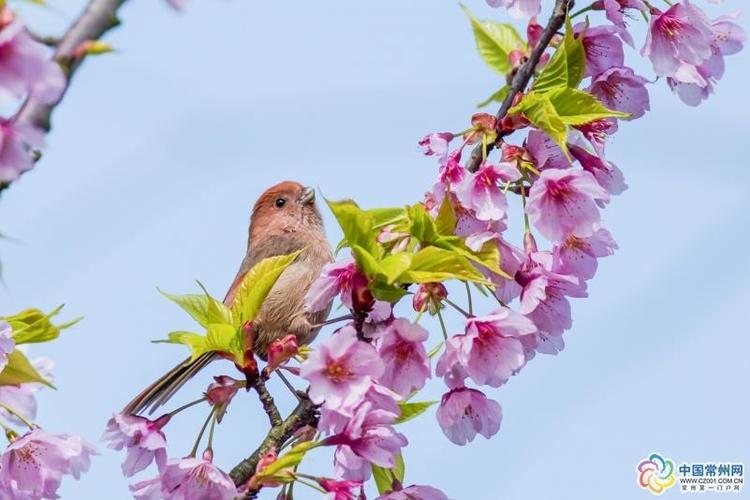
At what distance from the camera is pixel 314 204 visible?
26.3 ft

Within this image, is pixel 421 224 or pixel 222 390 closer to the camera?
pixel 421 224

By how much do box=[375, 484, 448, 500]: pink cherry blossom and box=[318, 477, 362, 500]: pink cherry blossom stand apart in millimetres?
172

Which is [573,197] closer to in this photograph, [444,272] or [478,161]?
[478,161]

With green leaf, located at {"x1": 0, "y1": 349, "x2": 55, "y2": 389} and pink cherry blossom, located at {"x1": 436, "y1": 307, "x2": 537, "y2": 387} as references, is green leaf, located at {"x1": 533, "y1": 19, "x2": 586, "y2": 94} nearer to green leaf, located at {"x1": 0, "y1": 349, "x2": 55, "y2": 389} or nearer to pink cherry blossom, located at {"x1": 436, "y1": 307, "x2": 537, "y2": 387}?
pink cherry blossom, located at {"x1": 436, "y1": 307, "x2": 537, "y2": 387}

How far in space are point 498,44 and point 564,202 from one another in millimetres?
880

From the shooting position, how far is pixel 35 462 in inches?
130

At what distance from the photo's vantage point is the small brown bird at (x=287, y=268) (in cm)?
505

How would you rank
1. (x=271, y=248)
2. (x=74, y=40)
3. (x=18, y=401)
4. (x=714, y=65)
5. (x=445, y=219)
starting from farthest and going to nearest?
(x=271, y=248)
(x=714, y=65)
(x=18, y=401)
(x=445, y=219)
(x=74, y=40)

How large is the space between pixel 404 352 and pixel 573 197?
2.23ft

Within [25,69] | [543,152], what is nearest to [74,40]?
[25,69]

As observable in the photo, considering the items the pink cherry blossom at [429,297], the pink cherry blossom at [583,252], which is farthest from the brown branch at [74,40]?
the pink cherry blossom at [583,252]

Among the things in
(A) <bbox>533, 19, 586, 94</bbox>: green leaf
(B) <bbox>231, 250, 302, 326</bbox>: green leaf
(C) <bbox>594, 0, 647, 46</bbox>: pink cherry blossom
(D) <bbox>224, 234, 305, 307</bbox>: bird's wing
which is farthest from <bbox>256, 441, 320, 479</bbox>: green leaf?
(D) <bbox>224, 234, 305, 307</bbox>: bird's wing

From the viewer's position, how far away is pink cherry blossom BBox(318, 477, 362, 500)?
3.04m

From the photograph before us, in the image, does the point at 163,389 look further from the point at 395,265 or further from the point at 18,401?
the point at 395,265
